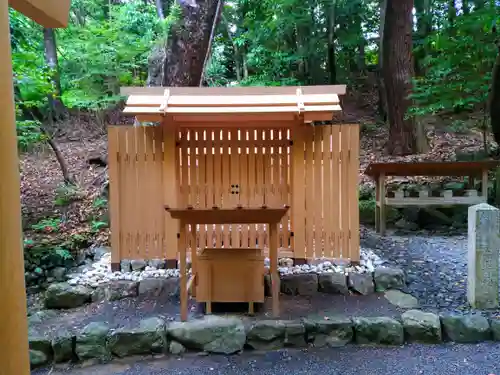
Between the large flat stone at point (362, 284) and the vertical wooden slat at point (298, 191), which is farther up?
the vertical wooden slat at point (298, 191)

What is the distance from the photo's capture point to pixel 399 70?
9898 mm

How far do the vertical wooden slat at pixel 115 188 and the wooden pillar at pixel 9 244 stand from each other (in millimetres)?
3639

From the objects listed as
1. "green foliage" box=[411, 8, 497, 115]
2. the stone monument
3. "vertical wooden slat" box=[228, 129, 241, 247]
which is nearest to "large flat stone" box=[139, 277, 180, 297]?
"vertical wooden slat" box=[228, 129, 241, 247]

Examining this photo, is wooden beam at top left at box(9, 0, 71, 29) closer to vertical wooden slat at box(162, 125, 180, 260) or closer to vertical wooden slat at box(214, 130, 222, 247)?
vertical wooden slat at box(162, 125, 180, 260)

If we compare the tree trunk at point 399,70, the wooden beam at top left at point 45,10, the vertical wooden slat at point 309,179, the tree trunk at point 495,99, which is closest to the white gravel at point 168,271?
A: the vertical wooden slat at point 309,179

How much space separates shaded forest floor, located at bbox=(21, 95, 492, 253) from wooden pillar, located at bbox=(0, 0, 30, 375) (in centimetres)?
542

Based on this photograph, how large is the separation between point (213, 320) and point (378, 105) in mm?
13279

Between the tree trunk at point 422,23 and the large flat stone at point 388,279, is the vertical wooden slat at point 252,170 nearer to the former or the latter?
the large flat stone at point 388,279

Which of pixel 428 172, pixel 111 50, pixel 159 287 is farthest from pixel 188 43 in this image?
pixel 428 172

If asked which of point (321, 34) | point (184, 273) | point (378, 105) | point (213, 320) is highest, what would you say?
point (321, 34)

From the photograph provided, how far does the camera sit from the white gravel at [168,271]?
4672 mm

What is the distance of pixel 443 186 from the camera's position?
306 inches

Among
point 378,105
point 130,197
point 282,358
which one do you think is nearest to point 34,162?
point 130,197

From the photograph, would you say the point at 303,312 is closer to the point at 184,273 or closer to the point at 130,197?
the point at 184,273
